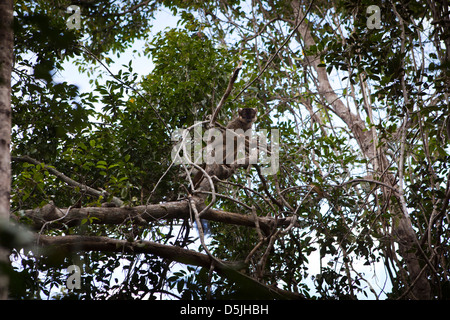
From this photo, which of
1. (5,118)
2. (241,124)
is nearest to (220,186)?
(241,124)

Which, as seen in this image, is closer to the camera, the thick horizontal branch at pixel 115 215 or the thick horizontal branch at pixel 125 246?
the thick horizontal branch at pixel 125 246

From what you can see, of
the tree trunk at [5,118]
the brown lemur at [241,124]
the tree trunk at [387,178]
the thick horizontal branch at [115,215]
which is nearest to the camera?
the tree trunk at [5,118]

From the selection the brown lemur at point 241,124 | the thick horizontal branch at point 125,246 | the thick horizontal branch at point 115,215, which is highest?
the brown lemur at point 241,124

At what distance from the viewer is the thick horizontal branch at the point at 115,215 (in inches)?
138

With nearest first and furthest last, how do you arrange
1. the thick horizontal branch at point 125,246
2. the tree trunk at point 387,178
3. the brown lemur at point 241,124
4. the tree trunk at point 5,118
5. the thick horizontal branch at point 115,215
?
the tree trunk at point 5,118 → the thick horizontal branch at point 125,246 → the thick horizontal branch at point 115,215 → the tree trunk at point 387,178 → the brown lemur at point 241,124

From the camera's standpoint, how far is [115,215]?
3.86 m

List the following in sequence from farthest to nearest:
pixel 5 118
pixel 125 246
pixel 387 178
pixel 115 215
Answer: pixel 387 178 → pixel 115 215 → pixel 125 246 → pixel 5 118

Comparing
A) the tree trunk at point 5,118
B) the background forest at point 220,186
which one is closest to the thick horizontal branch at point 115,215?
the background forest at point 220,186

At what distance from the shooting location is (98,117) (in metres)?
5.20

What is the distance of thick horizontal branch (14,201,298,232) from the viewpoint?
3.51 m

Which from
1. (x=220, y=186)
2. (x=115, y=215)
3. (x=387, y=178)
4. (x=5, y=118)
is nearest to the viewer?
(x=5, y=118)

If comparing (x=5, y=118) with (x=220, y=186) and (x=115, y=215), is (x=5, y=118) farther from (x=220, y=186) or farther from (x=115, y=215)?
(x=220, y=186)

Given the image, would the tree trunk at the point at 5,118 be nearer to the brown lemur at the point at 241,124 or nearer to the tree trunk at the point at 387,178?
the tree trunk at the point at 387,178

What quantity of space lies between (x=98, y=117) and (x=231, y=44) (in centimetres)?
336
